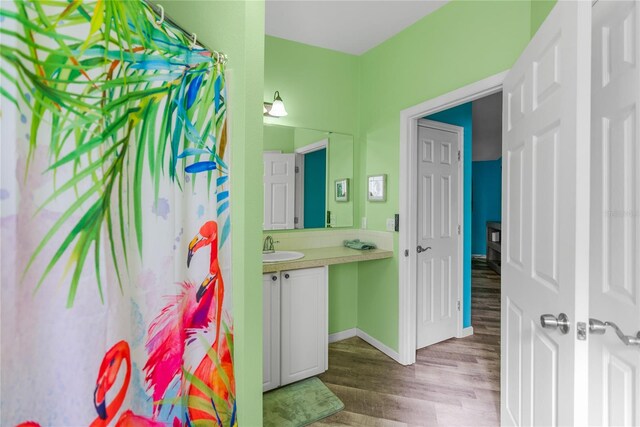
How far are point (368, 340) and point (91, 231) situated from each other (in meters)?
2.60

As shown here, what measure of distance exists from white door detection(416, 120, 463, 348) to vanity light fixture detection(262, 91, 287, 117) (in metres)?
1.20

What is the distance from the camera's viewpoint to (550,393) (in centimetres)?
109

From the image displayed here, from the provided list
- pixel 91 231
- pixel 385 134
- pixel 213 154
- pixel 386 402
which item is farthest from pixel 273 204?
pixel 91 231

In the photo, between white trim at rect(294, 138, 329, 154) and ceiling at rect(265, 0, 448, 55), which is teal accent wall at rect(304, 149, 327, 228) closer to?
white trim at rect(294, 138, 329, 154)

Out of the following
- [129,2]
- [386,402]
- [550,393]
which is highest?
[129,2]

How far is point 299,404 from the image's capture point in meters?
1.88

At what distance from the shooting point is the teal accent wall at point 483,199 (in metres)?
7.16

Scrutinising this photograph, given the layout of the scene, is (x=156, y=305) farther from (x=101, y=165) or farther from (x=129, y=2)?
(x=129, y=2)

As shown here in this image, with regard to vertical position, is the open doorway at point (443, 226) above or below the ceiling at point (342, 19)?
below

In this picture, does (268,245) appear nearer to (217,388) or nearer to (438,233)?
(217,388)

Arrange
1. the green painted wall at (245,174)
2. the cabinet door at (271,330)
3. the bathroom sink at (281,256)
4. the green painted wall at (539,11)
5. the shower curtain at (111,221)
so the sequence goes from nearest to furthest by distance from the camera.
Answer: the shower curtain at (111,221), the green painted wall at (245,174), the green painted wall at (539,11), the cabinet door at (271,330), the bathroom sink at (281,256)

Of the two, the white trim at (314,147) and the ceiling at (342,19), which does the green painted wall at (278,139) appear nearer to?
the white trim at (314,147)

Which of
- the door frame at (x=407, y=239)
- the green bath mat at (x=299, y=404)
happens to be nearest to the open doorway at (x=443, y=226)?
the door frame at (x=407, y=239)

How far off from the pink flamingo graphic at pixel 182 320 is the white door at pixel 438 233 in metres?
1.98
